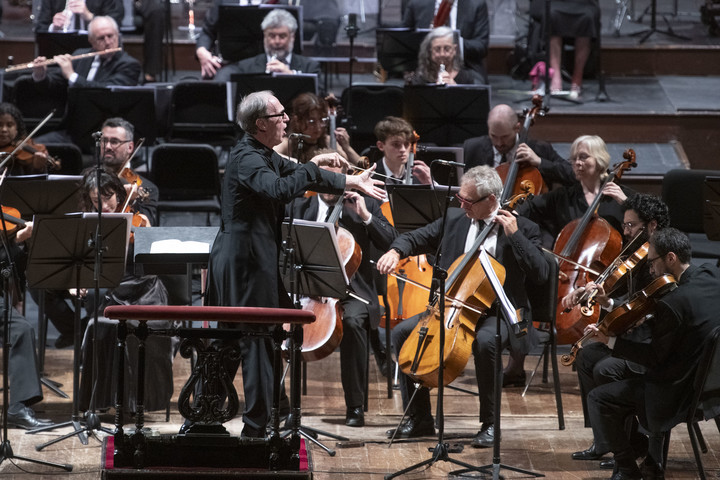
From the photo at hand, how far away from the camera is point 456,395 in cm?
573

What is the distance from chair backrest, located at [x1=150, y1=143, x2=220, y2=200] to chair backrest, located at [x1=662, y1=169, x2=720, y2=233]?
2839 millimetres

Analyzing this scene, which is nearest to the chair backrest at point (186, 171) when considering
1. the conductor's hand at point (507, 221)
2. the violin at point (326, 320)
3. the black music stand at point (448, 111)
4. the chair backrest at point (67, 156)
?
the chair backrest at point (67, 156)

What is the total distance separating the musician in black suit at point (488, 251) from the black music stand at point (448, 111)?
5.52 ft

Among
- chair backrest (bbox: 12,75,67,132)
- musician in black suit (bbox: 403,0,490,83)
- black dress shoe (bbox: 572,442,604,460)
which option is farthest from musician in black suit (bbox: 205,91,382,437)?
musician in black suit (bbox: 403,0,490,83)

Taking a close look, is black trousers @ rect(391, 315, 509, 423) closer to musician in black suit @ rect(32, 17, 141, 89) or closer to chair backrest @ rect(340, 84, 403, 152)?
chair backrest @ rect(340, 84, 403, 152)

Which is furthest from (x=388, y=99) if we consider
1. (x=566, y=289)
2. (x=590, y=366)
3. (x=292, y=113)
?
(x=590, y=366)

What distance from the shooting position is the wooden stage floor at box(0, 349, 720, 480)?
4641mm

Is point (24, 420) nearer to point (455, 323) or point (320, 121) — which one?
point (455, 323)

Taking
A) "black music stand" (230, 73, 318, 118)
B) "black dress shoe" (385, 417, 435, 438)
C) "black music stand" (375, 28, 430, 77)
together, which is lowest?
"black dress shoe" (385, 417, 435, 438)

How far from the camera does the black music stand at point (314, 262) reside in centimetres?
455

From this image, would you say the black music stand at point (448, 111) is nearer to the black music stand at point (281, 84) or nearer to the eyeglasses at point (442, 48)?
the eyeglasses at point (442, 48)

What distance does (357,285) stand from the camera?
18.0 feet

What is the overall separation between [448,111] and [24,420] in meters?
3.29

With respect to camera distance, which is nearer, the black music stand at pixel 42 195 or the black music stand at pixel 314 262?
the black music stand at pixel 314 262
